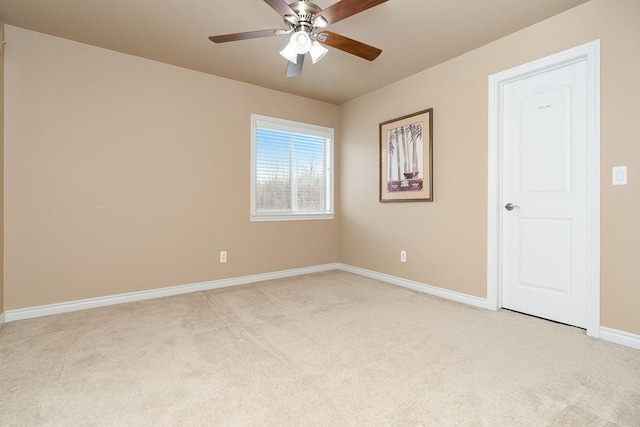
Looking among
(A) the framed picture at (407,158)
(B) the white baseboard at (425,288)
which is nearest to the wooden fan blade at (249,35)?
(A) the framed picture at (407,158)

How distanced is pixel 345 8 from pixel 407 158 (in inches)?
81.3

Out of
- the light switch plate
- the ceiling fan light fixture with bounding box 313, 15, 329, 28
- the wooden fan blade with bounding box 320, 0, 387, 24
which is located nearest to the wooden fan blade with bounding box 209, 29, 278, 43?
the ceiling fan light fixture with bounding box 313, 15, 329, 28

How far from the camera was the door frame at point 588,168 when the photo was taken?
2.22 metres

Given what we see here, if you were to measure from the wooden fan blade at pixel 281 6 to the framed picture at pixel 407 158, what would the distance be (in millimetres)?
1985

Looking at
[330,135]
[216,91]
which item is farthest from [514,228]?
[216,91]

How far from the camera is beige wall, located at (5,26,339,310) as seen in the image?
267 cm

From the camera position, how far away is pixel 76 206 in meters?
2.87

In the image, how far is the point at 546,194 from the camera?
2580 millimetres

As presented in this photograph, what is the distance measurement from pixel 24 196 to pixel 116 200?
2.17 ft

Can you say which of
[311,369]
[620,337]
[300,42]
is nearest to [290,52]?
[300,42]

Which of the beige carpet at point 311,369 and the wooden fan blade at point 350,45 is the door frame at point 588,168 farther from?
the wooden fan blade at point 350,45

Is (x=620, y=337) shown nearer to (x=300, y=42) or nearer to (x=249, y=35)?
(x=300, y=42)

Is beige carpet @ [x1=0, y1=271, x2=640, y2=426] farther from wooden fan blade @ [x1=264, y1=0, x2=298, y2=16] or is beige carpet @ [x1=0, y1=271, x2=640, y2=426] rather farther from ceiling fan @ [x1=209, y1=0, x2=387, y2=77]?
wooden fan blade @ [x1=264, y1=0, x2=298, y2=16]

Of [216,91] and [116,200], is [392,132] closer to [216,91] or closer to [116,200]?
[216,91]
